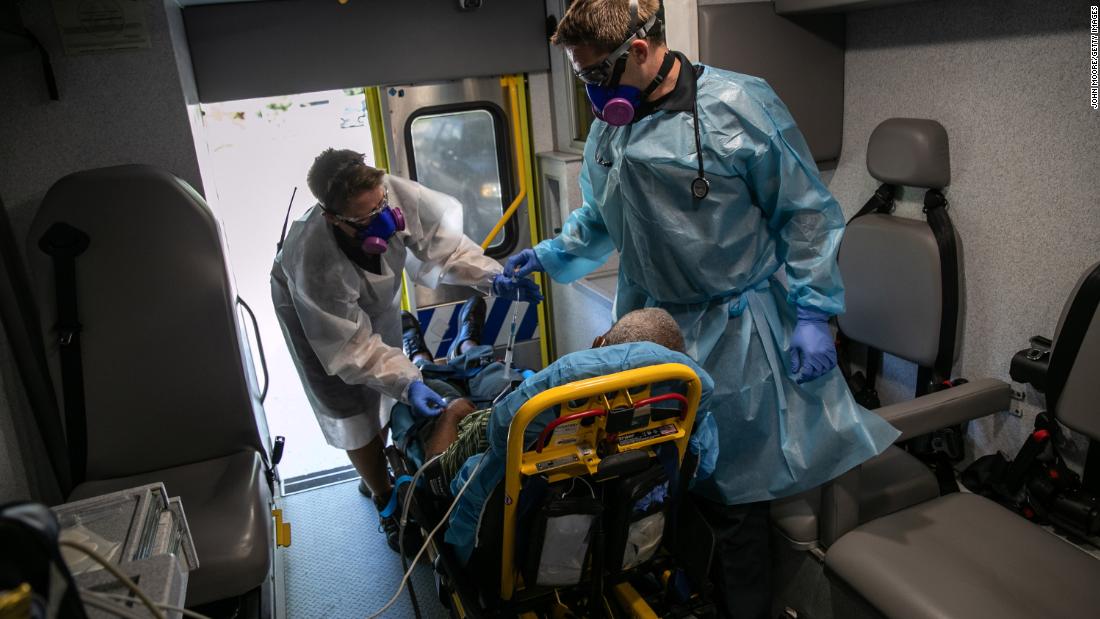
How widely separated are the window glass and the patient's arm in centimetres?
137

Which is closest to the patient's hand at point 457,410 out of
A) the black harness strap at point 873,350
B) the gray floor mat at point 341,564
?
the gray floor mat at point 341,564

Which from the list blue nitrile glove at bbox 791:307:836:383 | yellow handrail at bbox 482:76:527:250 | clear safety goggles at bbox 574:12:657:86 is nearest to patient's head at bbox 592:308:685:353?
blue nitrile glove at bbox 791:307:836:383

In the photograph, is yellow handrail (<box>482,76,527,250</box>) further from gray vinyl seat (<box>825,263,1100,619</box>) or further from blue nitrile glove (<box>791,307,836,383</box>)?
gray vinyl seat (<box>825,263,1100,619</box>)

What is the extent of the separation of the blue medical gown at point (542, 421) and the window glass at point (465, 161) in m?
1.95

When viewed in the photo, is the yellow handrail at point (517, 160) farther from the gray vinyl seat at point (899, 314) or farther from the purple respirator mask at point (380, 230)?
the gray vinyl seat at point (899, 314)

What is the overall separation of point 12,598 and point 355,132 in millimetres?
3017

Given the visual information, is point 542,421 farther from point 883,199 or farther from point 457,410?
point 883,199

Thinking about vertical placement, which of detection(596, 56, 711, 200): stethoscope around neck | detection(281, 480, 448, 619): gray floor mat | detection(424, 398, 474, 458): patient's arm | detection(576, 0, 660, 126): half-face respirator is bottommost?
detection(281, 480, 448, 619): gray floor mat

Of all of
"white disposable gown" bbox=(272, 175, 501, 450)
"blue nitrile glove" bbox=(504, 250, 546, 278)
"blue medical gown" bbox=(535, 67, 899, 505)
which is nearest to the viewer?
"blue medical gown" bbox=(535, 67, 899, 505)

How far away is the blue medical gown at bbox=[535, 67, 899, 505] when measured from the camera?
1.85m

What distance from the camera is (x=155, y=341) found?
88.7 inches

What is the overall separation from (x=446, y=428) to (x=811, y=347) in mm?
1129

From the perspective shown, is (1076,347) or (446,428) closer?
(1076,347)

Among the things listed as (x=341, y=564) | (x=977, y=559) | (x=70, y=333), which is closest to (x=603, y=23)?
(x=977, y=559)
